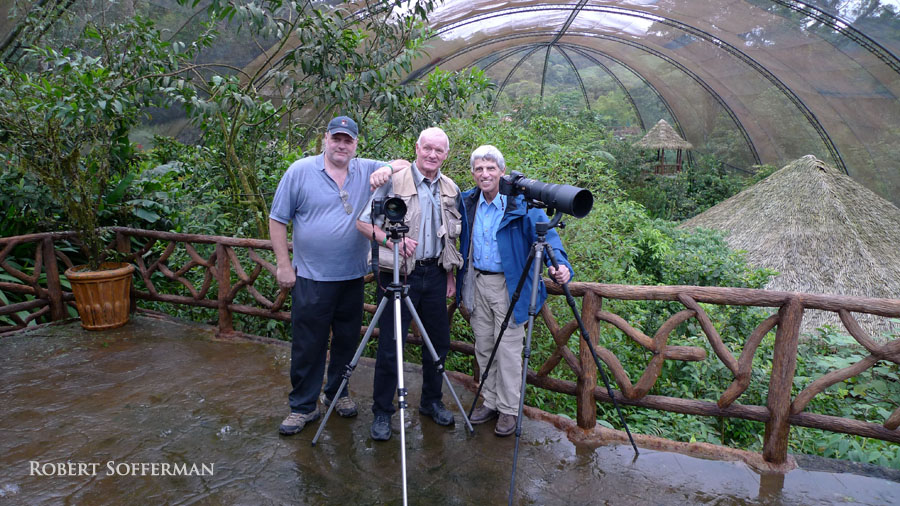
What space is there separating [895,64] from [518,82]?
1344cm

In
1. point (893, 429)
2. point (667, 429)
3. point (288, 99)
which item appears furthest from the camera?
point (288, 99)

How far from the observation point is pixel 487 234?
9.42 feet

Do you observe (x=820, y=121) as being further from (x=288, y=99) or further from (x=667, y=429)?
(x=288, y=99)

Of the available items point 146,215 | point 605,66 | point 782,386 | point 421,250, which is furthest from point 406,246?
point 605,66

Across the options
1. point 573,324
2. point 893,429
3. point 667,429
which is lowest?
point 667,429

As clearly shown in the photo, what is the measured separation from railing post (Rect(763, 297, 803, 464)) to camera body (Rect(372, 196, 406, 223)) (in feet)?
6.44

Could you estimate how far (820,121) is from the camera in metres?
10.2

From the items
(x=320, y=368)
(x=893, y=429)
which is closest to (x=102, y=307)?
(x=320, y=368)

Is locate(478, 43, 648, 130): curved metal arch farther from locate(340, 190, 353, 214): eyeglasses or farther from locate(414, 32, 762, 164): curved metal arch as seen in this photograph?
locate(340, 190, 353, 214): eyeglasses

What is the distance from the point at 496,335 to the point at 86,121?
137 inches

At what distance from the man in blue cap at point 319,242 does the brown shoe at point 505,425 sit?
102 centimetres

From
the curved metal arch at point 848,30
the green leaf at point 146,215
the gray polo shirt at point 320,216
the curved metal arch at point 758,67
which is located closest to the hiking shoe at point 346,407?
the gray polo shirt at point 320,216

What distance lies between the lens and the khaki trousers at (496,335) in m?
2.90

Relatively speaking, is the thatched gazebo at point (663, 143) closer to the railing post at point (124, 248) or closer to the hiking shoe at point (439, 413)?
the railing post at point (124, 248)
